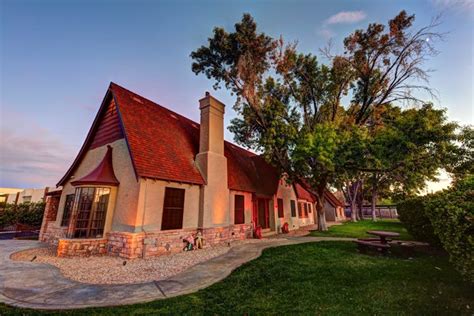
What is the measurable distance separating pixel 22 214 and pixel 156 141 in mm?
16207

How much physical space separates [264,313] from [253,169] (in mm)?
14147

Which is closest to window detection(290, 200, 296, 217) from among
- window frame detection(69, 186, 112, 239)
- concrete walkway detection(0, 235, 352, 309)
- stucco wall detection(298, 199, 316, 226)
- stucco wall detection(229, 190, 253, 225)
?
stucco wall detection(298, 199, 316, 226)

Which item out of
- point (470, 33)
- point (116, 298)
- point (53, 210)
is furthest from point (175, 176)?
point (470, 33)

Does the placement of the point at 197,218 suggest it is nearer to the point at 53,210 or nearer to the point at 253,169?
the point at 253,169

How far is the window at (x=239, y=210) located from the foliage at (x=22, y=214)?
17395mm

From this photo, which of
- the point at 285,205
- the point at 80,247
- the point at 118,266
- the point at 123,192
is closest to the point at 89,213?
the point at 80,247

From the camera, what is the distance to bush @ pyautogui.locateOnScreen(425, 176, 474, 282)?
343 cm

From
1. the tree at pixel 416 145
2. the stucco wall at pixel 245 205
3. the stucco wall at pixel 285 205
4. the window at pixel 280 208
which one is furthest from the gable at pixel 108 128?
the tree at pixel 416 145

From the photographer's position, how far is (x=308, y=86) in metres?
15.1

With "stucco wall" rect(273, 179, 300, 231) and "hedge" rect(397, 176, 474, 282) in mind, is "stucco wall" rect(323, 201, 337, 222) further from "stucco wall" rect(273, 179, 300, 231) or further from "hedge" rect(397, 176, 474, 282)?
"hedge" rect(397, 176, 474, 282)

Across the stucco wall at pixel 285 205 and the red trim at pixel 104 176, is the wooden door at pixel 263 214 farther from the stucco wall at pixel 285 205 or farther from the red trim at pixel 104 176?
the red trim at pixel 104 176

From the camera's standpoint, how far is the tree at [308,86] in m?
12.7

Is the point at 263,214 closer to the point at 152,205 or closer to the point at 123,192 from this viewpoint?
the point at 152,205

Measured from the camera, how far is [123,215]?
8602 millimetres
